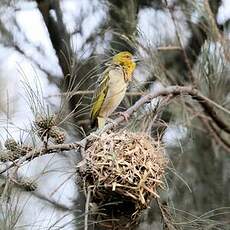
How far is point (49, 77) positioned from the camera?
3732 mm

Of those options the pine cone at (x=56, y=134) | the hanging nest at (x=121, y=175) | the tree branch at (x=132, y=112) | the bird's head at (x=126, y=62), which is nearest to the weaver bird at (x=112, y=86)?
the bird's head at (x=126, y=62)

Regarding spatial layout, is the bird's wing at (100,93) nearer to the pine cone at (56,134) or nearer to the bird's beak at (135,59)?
the bird's beak at (135,59)

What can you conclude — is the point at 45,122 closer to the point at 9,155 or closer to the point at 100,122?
the point at 9,155

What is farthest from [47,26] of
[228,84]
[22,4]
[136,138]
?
[136,138]

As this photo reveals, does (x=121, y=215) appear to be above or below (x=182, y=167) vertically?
above

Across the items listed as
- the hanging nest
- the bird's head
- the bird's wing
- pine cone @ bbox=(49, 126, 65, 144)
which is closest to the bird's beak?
the bird's head

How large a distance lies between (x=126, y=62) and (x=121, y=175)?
48.0 inches

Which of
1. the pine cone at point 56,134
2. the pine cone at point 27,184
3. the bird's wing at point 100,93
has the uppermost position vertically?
the pine cone at point 56,134

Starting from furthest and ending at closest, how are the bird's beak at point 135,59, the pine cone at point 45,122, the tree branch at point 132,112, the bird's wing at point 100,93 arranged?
1. the bird's wing at point 100,93
2. the bird's beak at point 135,59
3. the pine cone at point 45,122
4. the tree branch at point 132,112

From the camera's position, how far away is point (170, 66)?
Answer: 4.53 m

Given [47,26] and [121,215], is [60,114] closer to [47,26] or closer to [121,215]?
[121,215]

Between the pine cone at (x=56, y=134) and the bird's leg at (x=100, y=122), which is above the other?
the pine cone at (x=56, y=134)

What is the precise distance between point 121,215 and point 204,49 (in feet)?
4.38

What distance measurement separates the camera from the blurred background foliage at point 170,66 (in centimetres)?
318
